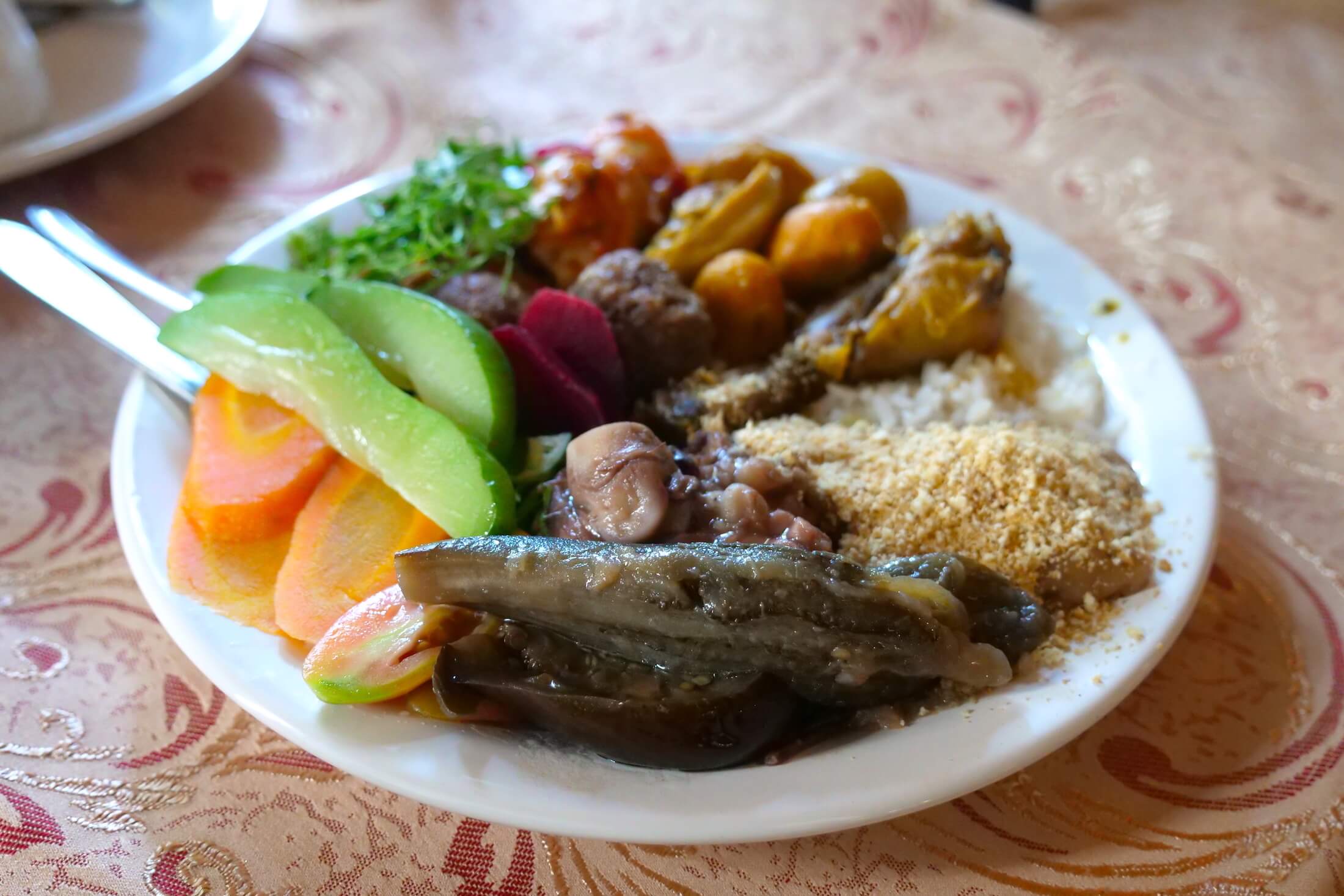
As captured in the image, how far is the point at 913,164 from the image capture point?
8.54ft

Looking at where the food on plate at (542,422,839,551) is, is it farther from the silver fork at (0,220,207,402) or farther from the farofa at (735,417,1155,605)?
the silver fork at (0,220,207,402)

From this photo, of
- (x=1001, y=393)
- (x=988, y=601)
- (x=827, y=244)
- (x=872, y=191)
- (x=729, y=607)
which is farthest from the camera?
(x=872, y=191)

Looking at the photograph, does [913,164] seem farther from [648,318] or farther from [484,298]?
[484,298]

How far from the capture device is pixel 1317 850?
47.2 inches

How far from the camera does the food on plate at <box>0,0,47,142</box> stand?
2178 mm

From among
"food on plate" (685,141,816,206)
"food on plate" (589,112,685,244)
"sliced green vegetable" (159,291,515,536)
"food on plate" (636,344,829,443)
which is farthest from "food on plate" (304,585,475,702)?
"food on plate" (685,141,816,206)

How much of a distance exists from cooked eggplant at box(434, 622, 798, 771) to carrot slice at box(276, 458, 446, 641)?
221mm

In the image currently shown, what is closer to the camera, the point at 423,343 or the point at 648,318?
the point at 423,343

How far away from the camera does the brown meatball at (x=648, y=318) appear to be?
68.9 inches

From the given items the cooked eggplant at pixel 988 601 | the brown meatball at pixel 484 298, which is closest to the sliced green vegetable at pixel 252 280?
the brown meatball at pixel 484 298

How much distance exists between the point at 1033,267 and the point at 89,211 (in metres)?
2.27

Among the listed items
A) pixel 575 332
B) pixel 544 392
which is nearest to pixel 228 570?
pixel 544 392

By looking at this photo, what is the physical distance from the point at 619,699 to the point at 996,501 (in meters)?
0.65

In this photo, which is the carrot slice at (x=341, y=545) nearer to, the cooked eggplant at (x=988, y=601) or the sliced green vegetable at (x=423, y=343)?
the sliced green vegetable at (x=423, y=343)
